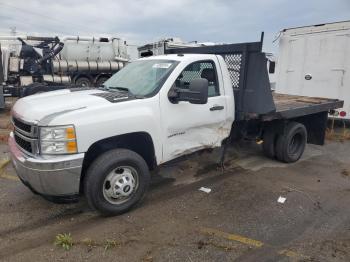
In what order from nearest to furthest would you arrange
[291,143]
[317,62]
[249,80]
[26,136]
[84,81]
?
[26,136] < [249,80] < [291,143] < [317,62] < [84,81]

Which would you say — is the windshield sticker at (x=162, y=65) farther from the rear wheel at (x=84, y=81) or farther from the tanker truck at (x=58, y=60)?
the rear wheel at (x=84, y=81)

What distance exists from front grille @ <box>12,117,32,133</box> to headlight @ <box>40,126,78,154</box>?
0.27m

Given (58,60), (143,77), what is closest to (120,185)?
(143,77)

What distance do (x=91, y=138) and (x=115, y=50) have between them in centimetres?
1728

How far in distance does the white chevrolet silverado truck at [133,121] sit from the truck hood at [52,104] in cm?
1

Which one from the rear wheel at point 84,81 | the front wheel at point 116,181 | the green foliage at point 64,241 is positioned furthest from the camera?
the rear wheel at point 84,81

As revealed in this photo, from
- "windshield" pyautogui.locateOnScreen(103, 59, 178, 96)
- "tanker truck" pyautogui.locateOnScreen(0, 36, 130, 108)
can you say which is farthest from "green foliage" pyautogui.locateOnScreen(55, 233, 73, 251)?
"tanker truck" pyautogui.locateOnScreen(0, 36, 130, 108)

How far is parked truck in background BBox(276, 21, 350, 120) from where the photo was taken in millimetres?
8938

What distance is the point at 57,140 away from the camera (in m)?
3.48

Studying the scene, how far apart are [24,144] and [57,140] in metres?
0.58

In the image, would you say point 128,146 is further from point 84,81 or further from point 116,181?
point 84,81

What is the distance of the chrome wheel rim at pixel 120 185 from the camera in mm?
3947

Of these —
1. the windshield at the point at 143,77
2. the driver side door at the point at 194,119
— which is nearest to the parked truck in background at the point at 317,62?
the driver side door at the point at 194,119

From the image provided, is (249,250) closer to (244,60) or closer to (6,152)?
(244,60)
